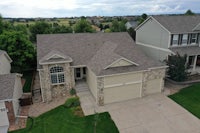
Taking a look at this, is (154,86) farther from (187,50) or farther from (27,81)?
(27,81)

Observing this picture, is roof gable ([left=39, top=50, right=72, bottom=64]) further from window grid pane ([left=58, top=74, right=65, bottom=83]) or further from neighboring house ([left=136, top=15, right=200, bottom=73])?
neighboring house ([left=136, top=15, right=200, bottom=73])

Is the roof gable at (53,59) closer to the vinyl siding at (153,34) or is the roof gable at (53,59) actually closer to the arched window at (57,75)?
the arched window at (57,75)

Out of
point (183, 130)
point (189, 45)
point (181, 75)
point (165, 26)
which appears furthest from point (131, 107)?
point (189, 45)

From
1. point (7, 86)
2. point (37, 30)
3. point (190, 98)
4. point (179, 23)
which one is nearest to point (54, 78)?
point (7, 86)

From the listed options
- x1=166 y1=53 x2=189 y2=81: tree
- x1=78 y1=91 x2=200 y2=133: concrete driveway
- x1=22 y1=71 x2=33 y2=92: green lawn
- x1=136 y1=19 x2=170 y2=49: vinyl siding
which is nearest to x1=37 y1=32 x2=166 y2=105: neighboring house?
x1=78 y1=91 x2=200 y2=133: concrete driveway

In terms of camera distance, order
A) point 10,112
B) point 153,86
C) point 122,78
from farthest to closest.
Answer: point 153,86 < point 122,78 < point 10,112

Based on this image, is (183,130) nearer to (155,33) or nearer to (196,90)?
(196,90)
